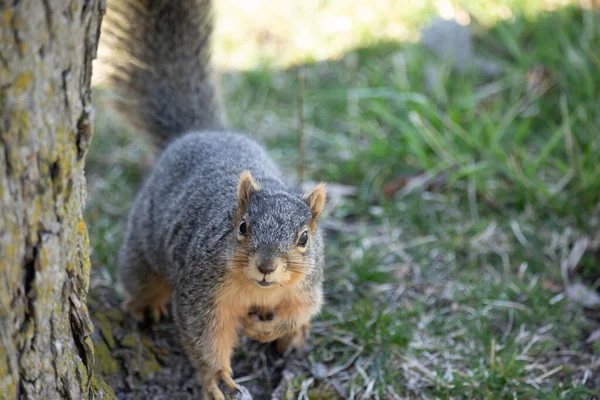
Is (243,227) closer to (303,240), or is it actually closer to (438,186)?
(303,240)

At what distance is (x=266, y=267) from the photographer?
1.86 meters

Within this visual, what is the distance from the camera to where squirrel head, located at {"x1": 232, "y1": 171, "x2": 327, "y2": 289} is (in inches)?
75.0

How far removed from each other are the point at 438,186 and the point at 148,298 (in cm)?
156

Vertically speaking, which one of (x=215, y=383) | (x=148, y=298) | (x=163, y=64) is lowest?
(x=215, y=383)

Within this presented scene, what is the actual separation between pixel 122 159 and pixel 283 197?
1.79 metres

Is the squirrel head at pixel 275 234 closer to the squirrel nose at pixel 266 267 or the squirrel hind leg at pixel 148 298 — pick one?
the squirrel nose at pixel 266 267

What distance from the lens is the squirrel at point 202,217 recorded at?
2051mm

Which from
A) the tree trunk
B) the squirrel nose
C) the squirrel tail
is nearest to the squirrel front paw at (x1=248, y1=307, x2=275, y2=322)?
the squirrel nose

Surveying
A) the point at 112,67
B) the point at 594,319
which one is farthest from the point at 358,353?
the point at 112,67

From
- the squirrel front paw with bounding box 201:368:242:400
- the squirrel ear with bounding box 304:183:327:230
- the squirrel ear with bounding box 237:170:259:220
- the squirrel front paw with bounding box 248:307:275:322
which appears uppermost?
the squirrel ear with bounding box 237:170:259:220

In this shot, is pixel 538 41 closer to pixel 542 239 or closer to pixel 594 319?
pixel 542 239

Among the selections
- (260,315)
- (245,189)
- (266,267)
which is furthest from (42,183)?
(260,315)

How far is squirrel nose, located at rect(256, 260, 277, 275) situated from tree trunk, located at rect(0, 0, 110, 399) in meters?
0.47

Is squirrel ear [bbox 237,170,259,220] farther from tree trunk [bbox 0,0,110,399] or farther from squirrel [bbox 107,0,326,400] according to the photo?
tree trunk [bbox 0,0,110,399]
